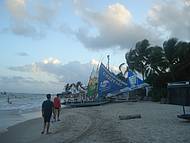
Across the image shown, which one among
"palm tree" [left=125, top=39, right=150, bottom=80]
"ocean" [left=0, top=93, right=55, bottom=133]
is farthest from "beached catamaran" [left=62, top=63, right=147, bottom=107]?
"palm tree" [left=125, top=39, right=150, bottom=80]

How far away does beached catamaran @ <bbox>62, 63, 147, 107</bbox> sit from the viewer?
48.7 metres

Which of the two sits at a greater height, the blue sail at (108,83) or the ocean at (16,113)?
the blue sail at (108,83)

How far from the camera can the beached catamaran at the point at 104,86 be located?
48719 mm

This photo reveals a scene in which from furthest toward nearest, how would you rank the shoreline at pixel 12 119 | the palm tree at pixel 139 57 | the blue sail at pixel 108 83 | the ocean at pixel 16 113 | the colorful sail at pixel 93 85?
the palm tree at pixel 139 57 → the colorful sail at pixel 93 85 → the blue sail at pixel 108 83 → the ocean at pixel 16 113 → the shoreline at pixel 12 119

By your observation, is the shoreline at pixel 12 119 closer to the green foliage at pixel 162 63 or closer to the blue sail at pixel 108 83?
the blue sail at pixel 108 83

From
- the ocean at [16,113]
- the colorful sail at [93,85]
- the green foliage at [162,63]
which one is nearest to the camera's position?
the ocean at [16,113]

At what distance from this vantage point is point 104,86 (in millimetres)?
48750

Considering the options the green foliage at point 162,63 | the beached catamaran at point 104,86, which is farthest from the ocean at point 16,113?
the green foliage at point 162,63

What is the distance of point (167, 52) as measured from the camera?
6178 centimetres

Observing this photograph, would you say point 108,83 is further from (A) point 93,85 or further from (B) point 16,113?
(B) point 16,113

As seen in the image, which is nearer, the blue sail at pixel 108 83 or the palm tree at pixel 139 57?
the blue sail at pixel 108 83

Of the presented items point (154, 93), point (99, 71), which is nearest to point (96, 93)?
point (99, 71)

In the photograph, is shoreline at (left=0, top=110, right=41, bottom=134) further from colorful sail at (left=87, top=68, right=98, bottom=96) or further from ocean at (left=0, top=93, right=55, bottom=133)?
colorful sail at (left=87, top=68, right=98, bottom=96)

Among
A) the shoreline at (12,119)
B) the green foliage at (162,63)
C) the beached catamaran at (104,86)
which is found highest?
the green foliage at (162,63)
